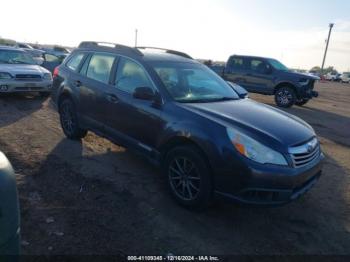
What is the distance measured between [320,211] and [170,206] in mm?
1979

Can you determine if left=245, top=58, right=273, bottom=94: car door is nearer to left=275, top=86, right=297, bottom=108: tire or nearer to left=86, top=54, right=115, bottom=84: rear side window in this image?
left=275, top=86, right=297, bottom=108: tire

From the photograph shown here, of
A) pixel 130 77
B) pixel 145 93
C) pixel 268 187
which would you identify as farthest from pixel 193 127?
pixel 130 77

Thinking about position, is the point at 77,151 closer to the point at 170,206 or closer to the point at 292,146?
the point at 170,206

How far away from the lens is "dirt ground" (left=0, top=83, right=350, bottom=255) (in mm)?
3350

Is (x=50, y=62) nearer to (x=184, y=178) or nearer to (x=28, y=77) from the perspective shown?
(x=28, y=77)

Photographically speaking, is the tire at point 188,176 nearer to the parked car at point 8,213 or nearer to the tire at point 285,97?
the parked car at point 8,213

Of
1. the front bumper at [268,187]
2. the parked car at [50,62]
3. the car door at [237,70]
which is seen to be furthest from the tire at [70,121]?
the car door at [237,70]

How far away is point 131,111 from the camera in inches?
183

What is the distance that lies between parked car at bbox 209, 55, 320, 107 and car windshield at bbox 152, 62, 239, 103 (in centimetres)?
924

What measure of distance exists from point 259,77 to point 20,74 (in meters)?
9.47

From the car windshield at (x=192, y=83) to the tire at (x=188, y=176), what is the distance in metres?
0.76

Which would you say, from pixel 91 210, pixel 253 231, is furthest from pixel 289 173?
pixel 91 210

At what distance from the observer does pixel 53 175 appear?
15.5 feet

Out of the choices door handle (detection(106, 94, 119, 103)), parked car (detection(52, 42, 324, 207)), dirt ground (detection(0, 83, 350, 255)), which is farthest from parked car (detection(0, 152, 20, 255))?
door handle (detection(106, 94, 119, 103))
